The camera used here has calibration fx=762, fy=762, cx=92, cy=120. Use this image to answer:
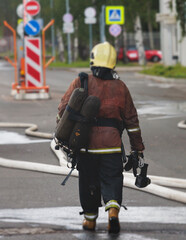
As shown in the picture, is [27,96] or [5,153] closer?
[5,153]

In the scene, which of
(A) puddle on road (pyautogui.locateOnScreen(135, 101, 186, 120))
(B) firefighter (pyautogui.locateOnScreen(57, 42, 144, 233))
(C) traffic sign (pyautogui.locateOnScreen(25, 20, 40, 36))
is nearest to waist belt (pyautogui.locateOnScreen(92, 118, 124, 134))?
(B) firefighter (pyautogui.locateOnScreen(57, 42, 144, 233))

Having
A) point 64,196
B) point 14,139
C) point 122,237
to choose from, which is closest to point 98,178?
point 122,237

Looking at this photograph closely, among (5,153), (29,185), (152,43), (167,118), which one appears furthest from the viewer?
(152,43)

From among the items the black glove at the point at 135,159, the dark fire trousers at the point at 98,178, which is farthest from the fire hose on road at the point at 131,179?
the dark fire trousers at the point at 98,178

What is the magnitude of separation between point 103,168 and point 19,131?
732 centimetres

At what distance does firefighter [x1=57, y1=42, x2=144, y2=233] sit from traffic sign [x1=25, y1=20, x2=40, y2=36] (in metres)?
14.6

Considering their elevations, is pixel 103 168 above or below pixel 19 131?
above

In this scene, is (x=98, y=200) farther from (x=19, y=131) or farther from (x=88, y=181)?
(x=19, y=131)

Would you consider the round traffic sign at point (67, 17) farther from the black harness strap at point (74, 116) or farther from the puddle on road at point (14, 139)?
the black harness strap at point (74, 116)

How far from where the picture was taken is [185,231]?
5742 mm

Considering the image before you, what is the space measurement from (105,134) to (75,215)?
94cm

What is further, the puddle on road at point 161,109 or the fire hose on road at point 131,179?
the puddle on road at point 161,109

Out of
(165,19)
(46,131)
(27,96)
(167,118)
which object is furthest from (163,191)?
(165,19)

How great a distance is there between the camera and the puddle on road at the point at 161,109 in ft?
51.3
